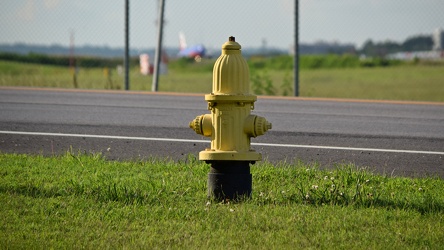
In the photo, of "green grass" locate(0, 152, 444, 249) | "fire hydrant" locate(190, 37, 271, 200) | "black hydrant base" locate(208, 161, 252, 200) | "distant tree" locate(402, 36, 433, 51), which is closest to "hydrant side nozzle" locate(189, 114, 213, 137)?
"fire hydrant" locate(190, 37, 271, 200)

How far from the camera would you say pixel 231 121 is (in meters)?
5.72

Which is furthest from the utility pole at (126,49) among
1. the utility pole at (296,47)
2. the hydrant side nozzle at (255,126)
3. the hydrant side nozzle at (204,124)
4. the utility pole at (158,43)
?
the hydrant side nozzle at (255,126)

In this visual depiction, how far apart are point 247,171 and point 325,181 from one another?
35.0 inches

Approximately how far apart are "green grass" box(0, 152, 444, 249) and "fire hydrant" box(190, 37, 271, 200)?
0.28 metres

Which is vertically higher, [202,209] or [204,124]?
[204,124]

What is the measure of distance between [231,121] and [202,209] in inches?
24.6

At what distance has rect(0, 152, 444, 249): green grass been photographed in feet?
15.9

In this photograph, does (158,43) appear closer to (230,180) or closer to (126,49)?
(126,49)

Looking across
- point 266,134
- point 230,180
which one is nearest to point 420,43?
point 266,134

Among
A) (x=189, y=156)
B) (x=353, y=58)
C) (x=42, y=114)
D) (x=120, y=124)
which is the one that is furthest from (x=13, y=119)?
(x=353, y=58)

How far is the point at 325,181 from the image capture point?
6.53 meters

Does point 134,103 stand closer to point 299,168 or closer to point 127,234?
point 299,168

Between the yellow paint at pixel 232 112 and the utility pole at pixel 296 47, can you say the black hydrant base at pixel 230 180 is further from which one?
the utility pole at pixel 296 47

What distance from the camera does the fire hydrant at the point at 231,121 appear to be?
571 cm
